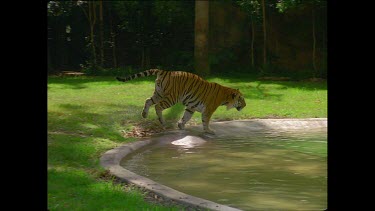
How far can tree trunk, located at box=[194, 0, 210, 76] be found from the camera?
726 inches

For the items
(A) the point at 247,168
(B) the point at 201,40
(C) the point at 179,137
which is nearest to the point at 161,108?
(C) the point at 179,137

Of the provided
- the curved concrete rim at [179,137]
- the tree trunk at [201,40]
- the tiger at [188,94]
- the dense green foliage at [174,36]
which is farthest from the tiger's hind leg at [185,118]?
the dense green foliage at [174,36]

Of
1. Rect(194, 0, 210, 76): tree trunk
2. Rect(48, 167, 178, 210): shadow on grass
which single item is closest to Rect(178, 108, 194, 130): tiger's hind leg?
Rect(48, 167, 178, 210): shadow on grass

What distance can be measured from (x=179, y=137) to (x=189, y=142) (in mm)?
226

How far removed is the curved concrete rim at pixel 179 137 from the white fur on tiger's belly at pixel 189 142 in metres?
0.13

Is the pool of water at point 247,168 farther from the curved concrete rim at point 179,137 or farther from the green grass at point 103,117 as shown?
the green grass at point 103,117

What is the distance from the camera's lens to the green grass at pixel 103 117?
197 inches

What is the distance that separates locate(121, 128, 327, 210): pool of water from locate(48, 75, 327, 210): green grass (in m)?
0.69

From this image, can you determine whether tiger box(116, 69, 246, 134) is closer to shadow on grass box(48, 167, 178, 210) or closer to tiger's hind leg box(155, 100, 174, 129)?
tiger's hind leg box(155, 100, 174, 129)

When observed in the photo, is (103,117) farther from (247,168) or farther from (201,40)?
(201,40)

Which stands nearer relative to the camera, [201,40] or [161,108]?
[161,108]

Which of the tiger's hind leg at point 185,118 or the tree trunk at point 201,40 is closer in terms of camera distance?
the tiger's hind leg at point 185,118

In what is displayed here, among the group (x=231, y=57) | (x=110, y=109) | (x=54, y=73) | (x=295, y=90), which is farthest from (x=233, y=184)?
(x=54, y=73)

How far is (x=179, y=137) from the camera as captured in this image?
29.3 ft
